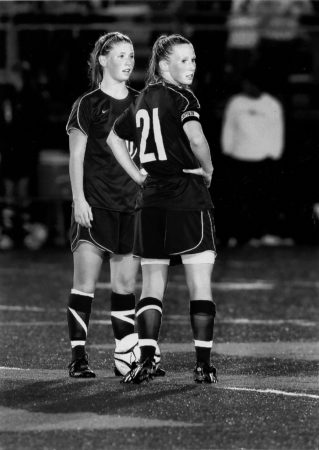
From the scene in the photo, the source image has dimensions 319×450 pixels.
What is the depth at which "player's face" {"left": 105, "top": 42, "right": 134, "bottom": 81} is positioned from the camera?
299 inches

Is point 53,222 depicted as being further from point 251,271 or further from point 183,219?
point 183,219

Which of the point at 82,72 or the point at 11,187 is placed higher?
the point at 82,72

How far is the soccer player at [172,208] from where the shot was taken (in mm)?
7223

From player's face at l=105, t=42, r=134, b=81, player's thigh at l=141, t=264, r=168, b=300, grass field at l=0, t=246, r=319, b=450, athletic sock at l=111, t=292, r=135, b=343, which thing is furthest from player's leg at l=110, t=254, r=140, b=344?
player's face at l=105, t=42, r=134, b=81

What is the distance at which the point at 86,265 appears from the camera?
7602 mm

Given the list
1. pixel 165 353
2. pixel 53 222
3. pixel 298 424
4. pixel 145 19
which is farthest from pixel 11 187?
pixel 298 424

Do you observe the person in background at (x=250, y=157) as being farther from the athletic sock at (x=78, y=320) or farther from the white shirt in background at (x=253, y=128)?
the athletic sock at (x=78, y=320)

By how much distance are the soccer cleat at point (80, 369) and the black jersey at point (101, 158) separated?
0.83m

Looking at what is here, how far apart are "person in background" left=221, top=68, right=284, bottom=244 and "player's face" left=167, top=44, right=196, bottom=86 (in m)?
10.6

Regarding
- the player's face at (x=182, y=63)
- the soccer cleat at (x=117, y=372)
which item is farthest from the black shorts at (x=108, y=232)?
the player's face at (x=182, y=63)

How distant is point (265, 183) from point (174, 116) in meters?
11.3

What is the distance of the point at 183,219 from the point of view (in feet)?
23.7

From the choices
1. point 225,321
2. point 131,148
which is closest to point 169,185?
point 131,148

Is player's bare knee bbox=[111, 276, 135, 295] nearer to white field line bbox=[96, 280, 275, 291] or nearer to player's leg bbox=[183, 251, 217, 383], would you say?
player's leg bbox=[183, 251, 217, 383]
